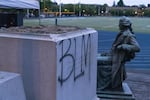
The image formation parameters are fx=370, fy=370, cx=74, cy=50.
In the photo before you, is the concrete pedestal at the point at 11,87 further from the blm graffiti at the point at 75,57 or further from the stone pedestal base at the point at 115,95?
the stone pedestal base at the point at 115,95

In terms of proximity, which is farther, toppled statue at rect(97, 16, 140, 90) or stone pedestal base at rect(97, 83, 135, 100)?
stone pedestal base at rect(97, 83, 135, 100)

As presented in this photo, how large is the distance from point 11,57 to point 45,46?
46cm

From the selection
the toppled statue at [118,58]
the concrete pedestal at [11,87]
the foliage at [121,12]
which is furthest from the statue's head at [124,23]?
the foliage at [121,12]

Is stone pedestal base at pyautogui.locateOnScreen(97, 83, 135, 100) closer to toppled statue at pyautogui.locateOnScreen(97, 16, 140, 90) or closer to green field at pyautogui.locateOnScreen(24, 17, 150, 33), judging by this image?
toppled statue at pyautogui.locateOnScreen(97, 16, 140, 90)

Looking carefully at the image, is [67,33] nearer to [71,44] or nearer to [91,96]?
[71,44]

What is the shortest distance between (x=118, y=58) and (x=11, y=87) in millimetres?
4403

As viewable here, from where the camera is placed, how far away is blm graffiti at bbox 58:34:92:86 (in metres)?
3.63

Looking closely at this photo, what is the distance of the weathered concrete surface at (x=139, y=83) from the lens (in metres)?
8.64

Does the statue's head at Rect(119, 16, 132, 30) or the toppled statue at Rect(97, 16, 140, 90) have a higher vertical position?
the statue's head at Rect(119, 16, 132, 30)

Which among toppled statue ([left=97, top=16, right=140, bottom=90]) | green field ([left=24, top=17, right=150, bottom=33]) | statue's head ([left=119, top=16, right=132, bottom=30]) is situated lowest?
green field ([left=24, top=17, right=150, bottom=33])

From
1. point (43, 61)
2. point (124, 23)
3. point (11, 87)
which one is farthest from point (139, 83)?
point (11, 87)

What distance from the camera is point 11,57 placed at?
12.3 feet

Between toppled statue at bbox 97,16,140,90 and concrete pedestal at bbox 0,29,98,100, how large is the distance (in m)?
3.16

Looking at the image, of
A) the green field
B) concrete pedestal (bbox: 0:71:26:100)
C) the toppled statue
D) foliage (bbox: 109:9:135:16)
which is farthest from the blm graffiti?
foliage (bbox: 109:9:135:16)
